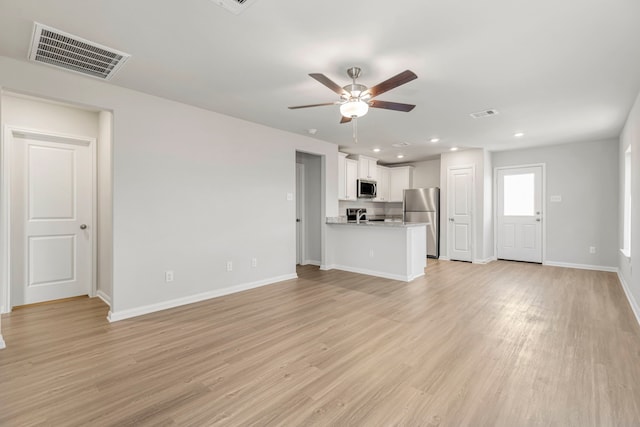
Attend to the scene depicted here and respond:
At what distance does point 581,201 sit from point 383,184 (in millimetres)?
4011

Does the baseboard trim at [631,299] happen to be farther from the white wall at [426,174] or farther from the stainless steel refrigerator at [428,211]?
the white wall at [426,174]

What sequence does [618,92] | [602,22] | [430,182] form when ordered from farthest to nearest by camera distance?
[430,182] → [618,92] → [602,22]

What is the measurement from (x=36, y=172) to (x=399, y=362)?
15.5 ft

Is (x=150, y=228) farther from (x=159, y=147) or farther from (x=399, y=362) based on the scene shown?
(x=399, y=362)

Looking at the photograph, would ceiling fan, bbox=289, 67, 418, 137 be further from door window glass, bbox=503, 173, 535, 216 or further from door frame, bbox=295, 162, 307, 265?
door window glass, bbox=503, 173, 535, 216

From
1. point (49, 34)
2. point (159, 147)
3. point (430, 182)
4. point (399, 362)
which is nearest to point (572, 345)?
point (399, 362)

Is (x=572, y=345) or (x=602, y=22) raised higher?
(x=602, y=22)

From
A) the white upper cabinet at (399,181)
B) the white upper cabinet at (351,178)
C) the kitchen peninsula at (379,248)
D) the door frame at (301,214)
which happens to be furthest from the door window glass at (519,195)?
the door frame at (301,214)

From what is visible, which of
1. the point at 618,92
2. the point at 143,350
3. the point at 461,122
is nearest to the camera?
the point at 143,350

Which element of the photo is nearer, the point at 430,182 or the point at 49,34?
the point at 49,34

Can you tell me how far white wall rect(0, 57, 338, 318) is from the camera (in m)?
3.21

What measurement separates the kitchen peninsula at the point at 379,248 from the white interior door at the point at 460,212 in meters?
1.81

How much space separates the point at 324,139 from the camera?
18.2 ft

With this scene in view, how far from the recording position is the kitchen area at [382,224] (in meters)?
5.00
